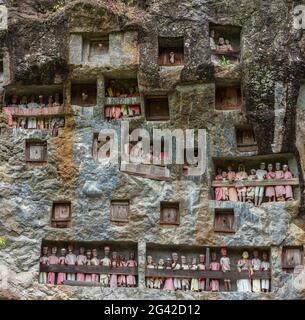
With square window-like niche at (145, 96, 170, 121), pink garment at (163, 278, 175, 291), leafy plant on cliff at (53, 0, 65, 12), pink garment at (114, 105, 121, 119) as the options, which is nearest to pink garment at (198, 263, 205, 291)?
pink garment at (163, 278, 175, 291)

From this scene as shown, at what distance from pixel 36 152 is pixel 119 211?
2.87 meters

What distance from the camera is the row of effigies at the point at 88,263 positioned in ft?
56.2

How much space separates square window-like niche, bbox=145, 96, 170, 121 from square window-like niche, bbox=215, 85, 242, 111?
57.3 inches

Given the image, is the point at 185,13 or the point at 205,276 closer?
the point at 205,276

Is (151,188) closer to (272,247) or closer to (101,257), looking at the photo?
(101,257)

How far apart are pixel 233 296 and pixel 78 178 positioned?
5.14 m

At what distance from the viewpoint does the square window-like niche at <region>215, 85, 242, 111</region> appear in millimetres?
18328

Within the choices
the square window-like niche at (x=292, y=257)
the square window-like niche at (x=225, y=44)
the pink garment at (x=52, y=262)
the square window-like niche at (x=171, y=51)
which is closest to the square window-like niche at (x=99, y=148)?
the square window-like niche at (x=171, y=51)

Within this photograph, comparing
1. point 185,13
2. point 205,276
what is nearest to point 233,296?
point 205,276

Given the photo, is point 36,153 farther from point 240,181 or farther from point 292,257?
point 292,257

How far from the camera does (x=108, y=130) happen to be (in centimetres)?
1819

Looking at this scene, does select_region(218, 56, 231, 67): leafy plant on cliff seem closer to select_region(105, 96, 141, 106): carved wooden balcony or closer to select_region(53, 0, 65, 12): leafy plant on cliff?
select_region(105, 96, 141, 106): carved wooden balcony

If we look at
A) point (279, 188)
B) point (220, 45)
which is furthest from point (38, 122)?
point (279, 188)
